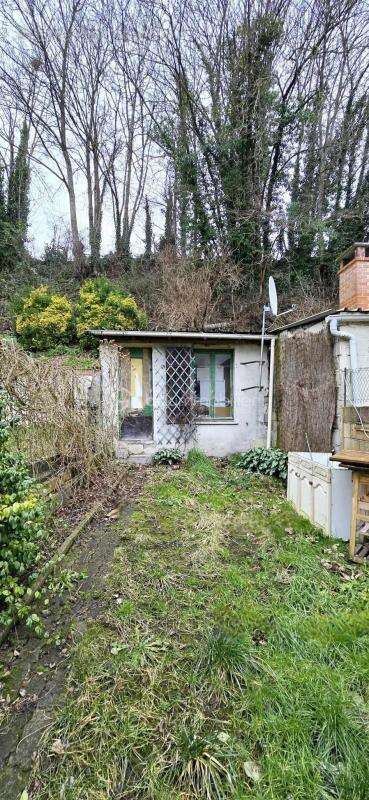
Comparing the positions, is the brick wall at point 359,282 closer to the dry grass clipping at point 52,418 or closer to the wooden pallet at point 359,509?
the wooden pallet at point 359,509

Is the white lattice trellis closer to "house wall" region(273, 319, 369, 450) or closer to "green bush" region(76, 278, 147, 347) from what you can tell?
"house wall" region(273, 319, 369, 450)

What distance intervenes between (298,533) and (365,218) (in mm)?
10619

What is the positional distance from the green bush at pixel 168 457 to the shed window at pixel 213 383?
3.01 feet

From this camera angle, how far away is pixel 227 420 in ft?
22.6

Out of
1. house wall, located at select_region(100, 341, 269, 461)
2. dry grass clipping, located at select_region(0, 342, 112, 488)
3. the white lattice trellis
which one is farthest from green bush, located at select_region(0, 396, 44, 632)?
the white lattice trellis

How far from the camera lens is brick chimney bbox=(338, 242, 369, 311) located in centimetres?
550

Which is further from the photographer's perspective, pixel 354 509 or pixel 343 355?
pixel 343 355

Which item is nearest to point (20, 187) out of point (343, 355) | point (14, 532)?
point (343, 355)

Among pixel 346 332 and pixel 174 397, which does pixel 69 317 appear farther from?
pixel 346 332

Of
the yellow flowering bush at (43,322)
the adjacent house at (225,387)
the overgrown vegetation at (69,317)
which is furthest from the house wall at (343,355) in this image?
the yellow flowering bush at (43,322)

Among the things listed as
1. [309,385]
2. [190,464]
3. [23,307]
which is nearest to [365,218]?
[309,385]

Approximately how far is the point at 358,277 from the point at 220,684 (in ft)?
18.4

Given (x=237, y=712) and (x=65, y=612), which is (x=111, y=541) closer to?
(x=65, y=612)

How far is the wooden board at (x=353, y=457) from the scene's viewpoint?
3008 mm
